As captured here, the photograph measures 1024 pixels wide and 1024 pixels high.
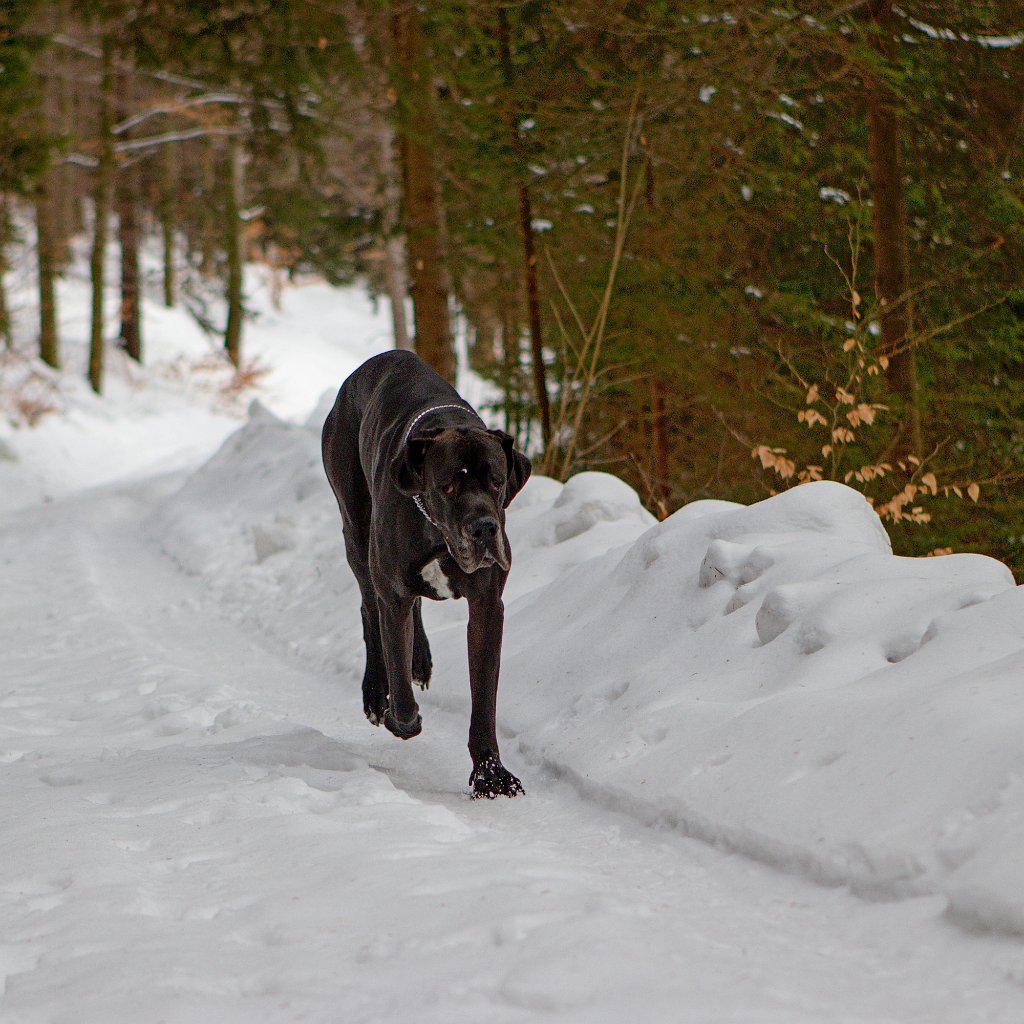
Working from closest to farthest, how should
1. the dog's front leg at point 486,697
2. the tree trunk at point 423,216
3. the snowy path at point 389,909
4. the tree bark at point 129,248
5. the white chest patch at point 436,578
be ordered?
1. the snowy path at point 389,909
2. the dog's front leg at point 486,697
3. the white chest patch at point 436,578
4. the tree trunk at point 423,216
5. the tree bark at point 129,248

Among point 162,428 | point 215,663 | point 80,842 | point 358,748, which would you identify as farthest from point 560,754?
point 162,428

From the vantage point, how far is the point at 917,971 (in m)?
2.71

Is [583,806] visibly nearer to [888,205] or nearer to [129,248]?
[888,205]

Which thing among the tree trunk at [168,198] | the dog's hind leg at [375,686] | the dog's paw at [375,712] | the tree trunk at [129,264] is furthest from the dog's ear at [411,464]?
the tree trunk at [168,198]

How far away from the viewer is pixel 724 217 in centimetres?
Result: 1084

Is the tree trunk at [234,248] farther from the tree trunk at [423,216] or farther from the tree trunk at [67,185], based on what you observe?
the tree trunk at [423,216]

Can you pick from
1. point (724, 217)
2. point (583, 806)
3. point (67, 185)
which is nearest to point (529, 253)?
point (724, 217)

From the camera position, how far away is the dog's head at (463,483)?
433 centimetres

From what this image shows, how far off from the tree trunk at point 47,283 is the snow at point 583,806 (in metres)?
19.4

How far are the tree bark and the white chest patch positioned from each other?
87.8 feet

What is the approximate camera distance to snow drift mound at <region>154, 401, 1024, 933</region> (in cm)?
318

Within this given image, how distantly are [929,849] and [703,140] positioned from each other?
8.20 metres

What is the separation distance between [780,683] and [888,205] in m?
7.32

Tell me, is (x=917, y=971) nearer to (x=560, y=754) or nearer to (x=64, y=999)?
(x=64, y=999)
